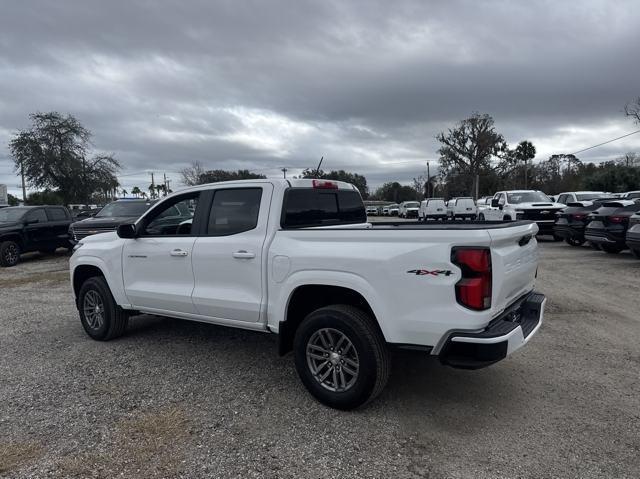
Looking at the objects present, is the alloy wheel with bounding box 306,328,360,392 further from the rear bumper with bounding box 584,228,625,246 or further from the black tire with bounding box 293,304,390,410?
the rear bumper with bounding box 584,228,625,246

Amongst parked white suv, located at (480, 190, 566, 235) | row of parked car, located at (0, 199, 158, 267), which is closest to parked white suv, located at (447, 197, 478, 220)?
parked white suv, located at (480, 190, 566, 235)

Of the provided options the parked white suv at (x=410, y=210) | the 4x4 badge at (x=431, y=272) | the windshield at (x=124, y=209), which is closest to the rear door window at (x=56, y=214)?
the windshield at (x=124, y=209)

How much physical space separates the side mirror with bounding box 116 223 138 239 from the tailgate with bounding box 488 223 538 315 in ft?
11.9

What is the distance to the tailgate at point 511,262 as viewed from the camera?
3.13 metres

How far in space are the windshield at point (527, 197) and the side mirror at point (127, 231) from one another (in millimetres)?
15833

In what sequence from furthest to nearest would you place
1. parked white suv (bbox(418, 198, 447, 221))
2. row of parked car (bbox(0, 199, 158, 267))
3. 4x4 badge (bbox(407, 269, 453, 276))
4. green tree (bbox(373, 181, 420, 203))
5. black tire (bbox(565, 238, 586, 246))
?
green tree (bbox(373, 181, 420, 203))
parked white suv (bbox(418, 198, 447, 221))
black tire (bbox(565, 238, 586, 246))
row of parked car (bbox(0, 199, 158, 267))
4x4 badge (bbox(407, 269, 453, 276))

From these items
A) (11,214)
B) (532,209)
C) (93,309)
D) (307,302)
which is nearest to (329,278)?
(307,302)

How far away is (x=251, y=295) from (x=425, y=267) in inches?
64.7

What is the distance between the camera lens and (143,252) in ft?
16.2

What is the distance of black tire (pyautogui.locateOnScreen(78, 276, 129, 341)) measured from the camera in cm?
539

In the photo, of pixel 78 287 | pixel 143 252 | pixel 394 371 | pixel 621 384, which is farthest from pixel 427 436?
pixel 78 287

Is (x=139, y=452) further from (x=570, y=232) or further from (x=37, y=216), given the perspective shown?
(x=570, y=232)

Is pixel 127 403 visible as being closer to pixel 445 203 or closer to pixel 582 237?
pixel 582 237

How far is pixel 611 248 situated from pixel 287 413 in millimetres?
11706
